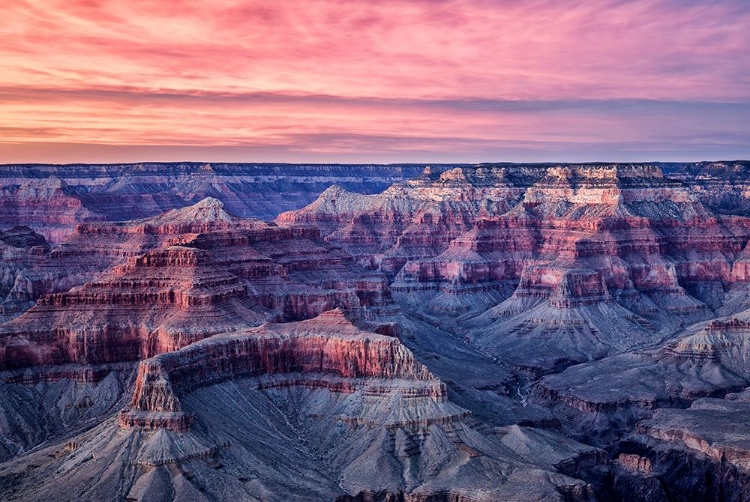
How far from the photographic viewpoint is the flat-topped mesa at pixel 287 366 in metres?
91.8

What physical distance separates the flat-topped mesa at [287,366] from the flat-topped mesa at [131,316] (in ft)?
38.2

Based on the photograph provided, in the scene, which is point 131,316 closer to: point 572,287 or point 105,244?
point 105,244

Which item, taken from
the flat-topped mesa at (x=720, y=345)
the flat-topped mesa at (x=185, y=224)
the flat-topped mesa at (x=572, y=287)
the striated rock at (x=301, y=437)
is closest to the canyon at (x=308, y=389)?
the striated rock at (x=301, y=437)

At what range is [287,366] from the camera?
109000 millimetres

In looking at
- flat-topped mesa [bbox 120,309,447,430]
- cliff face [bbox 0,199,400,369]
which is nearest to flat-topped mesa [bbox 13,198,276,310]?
cliff face [bbox 0,199,400,369]

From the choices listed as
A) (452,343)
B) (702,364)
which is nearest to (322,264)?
(452,343)

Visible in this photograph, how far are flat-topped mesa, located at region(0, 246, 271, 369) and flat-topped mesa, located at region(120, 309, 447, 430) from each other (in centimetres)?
1164

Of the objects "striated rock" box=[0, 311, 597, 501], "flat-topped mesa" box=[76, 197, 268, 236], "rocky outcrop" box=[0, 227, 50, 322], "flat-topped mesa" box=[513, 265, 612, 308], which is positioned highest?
"flat-topped mesa" box=[76, 197, 268, 236]

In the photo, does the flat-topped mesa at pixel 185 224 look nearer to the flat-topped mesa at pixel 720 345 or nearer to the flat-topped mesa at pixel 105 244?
the flat-topped mesa at pixel 105 244

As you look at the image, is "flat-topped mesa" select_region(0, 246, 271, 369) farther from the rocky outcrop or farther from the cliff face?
the rocky outcrop

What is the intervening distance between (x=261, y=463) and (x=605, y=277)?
117 metres

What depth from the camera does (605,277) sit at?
195000mm

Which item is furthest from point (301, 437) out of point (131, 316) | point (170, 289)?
point (170, 289)

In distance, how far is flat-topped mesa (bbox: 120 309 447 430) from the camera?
301 ft
